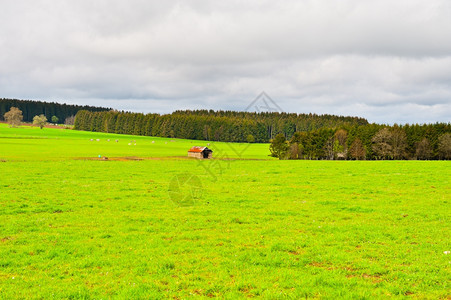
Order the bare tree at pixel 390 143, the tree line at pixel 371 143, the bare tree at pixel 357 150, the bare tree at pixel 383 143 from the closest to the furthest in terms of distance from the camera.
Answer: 1. the tree line at pixel 371 143
2. the bare tree at pixel 390 143
3. the bare tree at pixel 383 143
4. the bare tree at pixel 357 150

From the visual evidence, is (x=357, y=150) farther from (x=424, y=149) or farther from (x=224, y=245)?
(x=224, y=245)

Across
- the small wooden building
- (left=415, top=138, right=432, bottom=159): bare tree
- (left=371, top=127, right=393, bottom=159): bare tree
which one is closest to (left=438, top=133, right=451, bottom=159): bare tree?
(left=415, top=138, right=432, bottom=159): bare tree

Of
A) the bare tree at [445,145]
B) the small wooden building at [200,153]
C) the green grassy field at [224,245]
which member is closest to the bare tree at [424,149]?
the bare tree at [445,145]

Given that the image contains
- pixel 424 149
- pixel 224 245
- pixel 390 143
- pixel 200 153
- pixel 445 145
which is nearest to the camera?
pixel 224 245

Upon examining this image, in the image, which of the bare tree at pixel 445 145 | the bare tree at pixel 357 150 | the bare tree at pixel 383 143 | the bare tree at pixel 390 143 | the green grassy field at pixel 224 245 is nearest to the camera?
the green grassy field at pixel 224 245

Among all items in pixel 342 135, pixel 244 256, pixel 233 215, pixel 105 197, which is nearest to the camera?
pixel 244 256

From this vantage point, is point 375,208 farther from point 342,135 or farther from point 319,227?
point 342,135

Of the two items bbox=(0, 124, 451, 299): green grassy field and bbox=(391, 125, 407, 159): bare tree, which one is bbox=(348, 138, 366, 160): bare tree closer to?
bbox=(391, 125, 407, 159): bare tree

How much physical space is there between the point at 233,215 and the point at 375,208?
31.5 feet

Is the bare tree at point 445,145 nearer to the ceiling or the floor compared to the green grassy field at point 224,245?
nearer to the ceiling

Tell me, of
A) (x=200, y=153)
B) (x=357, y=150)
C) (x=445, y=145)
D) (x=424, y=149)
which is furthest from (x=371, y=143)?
(x=200, y=153)

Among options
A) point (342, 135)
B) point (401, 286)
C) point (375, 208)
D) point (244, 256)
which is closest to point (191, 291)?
point (244, 256)

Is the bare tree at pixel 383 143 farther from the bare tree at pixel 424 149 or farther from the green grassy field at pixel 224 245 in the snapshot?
the green grassy field at pixel 224 245

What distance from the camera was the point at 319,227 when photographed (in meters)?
16.7
